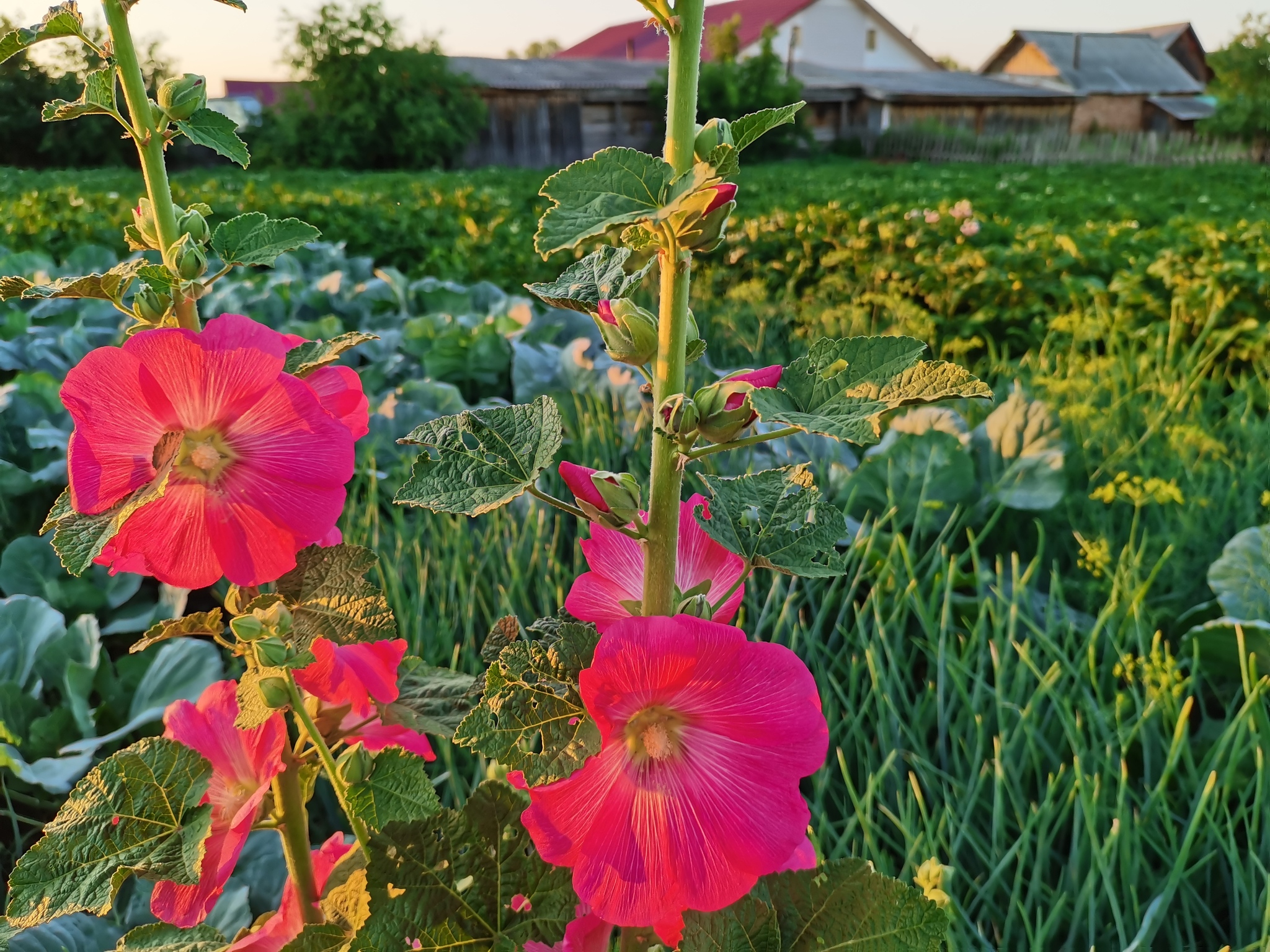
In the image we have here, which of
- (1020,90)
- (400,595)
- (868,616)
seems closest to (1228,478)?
(868,616)

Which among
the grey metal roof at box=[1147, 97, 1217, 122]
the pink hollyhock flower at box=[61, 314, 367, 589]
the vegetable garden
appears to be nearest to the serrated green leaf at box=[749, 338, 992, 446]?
the vegetable garden

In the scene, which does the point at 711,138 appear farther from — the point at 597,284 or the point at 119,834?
the point at 119,834

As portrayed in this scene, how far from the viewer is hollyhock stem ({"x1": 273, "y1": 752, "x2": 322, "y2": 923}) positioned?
641mm

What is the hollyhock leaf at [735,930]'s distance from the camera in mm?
499

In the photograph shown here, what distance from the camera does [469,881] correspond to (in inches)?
21.7

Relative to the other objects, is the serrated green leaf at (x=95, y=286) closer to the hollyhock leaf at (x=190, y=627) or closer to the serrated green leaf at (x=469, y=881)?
the hollyhock leaf at (x=190, y=627)

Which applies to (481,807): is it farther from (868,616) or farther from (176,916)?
(868,616)

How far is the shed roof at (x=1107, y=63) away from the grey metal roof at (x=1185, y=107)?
0.46m

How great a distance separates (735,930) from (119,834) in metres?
0.37

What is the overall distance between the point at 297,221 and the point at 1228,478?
290cm

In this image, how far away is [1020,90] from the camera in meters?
35.9

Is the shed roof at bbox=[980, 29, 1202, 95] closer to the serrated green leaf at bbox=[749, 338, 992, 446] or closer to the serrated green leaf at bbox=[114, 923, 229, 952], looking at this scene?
the serrated green leaf at bbox=[749, 338, 992, 446]

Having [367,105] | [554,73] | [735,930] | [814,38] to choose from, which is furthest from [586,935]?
[814,38]

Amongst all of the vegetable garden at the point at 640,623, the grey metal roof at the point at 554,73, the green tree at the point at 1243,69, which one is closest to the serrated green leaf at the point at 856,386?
the vegetable garden at the point at 640,623
